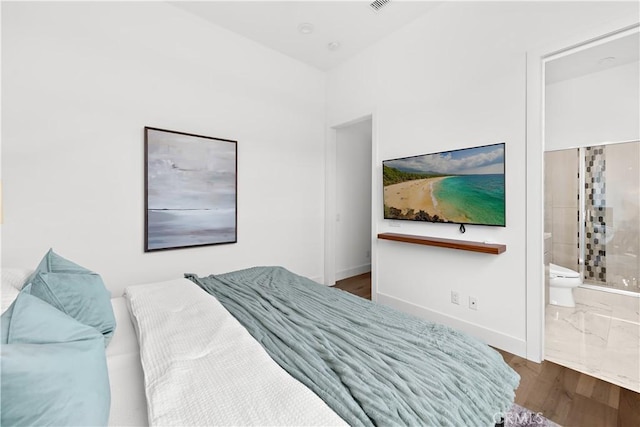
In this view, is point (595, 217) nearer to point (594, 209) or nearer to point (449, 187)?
point (594, 209)

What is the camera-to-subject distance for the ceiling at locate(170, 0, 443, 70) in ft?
8.86

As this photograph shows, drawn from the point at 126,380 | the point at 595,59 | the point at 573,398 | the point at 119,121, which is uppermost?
the point at 595,59

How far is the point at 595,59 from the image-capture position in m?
2.21

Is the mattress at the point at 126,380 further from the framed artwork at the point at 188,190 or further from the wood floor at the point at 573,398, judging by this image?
the wood floor at the point at 573,398

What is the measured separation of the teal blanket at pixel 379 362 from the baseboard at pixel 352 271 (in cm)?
263

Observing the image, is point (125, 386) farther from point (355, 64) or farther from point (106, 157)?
point (355, 64)

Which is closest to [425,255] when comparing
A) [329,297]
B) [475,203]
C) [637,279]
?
[475,203]

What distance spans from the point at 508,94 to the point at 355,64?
1.91 metres

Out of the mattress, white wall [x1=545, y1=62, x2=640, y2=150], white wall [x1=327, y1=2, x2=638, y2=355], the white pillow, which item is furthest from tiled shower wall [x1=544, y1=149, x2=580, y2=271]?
the white pillow

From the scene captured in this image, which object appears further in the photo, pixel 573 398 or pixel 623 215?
pixel 623 215

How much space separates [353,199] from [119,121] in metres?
3.13

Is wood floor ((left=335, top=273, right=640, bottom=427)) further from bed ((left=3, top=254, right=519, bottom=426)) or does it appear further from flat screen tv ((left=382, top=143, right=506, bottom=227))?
flat screen tv ((left=382, top=143, right=506, bottom=227))

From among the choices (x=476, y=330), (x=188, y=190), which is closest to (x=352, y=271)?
(x=476, y=330)

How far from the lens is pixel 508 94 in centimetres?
224
